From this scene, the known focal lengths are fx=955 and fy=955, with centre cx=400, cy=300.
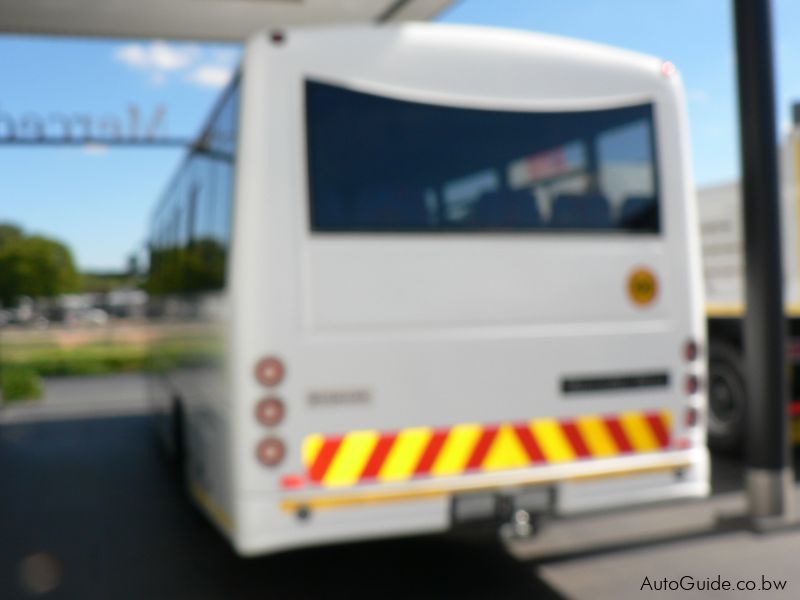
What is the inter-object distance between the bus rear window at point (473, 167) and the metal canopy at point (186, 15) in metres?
8.69

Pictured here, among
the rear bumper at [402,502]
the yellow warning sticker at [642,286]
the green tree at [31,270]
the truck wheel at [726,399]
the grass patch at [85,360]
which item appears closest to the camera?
the rear bumper at [402,502]

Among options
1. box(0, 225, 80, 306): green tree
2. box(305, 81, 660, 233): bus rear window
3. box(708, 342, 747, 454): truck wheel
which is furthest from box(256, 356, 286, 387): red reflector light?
box(0, 225, 80, 306): green tree

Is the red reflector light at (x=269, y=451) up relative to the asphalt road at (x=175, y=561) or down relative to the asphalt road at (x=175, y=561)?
up

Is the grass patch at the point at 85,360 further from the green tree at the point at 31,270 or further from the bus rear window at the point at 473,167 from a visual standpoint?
the green tree at the point at 31,270

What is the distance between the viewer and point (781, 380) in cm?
656

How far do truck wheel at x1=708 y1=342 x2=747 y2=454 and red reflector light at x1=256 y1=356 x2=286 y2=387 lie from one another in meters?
5.73

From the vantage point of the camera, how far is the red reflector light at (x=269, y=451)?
4.58 metres

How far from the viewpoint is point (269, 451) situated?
15.0 ft

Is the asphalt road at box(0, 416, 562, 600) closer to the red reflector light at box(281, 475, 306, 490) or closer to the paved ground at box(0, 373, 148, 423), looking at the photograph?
the red reflector light at box(281, 475, 306, 490)

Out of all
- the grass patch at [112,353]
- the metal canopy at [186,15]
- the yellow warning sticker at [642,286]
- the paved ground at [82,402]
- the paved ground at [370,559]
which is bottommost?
the paved ground at [82,402]

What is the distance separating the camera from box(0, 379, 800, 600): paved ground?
5527mm

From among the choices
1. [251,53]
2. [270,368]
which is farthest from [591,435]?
[251,53]

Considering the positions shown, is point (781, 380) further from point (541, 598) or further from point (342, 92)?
point (342, 92)

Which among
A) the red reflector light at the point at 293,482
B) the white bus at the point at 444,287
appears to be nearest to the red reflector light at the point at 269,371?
the white bus at the point at 444,287
